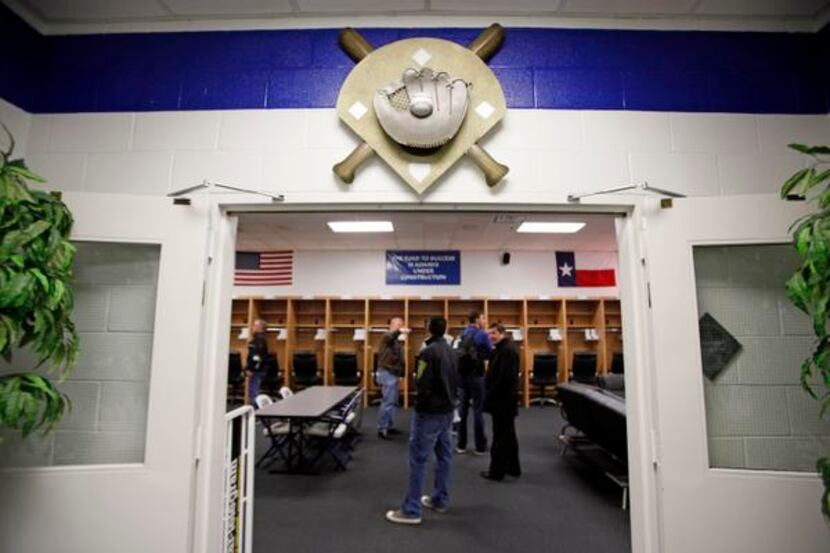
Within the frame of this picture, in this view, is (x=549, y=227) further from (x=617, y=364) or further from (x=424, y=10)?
(x=424, y=10)

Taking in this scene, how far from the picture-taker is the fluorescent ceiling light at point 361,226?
22.4 feet

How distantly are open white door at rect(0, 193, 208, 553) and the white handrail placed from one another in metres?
0.24

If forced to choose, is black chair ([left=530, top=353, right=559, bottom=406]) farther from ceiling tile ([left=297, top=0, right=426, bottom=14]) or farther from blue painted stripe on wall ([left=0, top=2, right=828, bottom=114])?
ceiling tile ([left=297, top=0, right=426, bottom=14])

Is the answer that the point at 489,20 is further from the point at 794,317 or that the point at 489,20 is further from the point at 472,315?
the point at 472,315

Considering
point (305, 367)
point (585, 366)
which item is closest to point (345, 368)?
point (305, 367)

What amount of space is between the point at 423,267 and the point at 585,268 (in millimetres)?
3556

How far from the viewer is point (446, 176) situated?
196cm

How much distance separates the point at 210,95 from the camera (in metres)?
2.08

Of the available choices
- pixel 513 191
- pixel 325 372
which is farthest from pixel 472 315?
pixel 325 372

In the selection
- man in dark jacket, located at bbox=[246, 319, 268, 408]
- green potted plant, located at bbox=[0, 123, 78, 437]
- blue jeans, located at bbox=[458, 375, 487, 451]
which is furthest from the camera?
man in dark jacket, located at bbox=[246, 319, 268, 408]

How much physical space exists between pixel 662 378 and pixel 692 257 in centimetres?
57

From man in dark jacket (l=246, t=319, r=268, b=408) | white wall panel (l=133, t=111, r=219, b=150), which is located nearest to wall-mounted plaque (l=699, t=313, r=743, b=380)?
white wall panel (l=133, t=111, r=219, b=150)

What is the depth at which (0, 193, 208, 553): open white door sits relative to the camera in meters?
1.68

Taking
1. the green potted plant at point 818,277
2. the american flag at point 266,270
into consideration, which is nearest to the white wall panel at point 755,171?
the green potted plant at point 818,277
